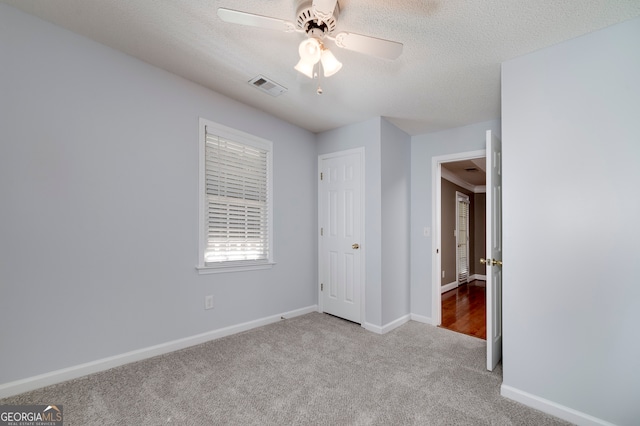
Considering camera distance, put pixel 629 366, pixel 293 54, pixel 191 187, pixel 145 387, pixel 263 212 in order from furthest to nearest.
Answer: pixel 263 212 → pixel 191 187 → pixel 293 54 → pixel 145 387 → pixel 629 366

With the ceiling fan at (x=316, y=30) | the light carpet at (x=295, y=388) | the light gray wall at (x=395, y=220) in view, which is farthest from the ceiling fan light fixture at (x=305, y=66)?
the light carpet at (x=295, y=388)

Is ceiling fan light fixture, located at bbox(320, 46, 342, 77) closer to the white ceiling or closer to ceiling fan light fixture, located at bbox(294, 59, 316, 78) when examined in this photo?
ceiling fan light fixture, located at bbox(294, 59, 316, 78)

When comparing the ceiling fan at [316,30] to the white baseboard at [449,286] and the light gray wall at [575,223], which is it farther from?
the white baseboard at [449,286]

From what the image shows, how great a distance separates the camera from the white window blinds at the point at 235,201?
111 inches

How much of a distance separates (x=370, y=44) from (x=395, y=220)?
2.31 m

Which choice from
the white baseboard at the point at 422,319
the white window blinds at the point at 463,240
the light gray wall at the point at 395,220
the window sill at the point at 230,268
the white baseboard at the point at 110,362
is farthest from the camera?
the white window blinds at the point at 463,240

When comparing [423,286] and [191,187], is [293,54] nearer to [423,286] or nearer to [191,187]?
[191,187]

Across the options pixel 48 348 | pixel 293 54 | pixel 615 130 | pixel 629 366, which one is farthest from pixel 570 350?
pixel 48 348

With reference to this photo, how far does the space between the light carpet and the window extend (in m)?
0.87

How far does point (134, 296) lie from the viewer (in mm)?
2275

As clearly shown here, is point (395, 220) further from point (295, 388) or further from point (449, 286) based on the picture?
point (449, 286)

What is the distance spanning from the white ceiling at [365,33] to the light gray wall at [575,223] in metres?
0.26

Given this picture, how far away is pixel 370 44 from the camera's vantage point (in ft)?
5.21

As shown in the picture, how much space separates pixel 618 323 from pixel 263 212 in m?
3.07
